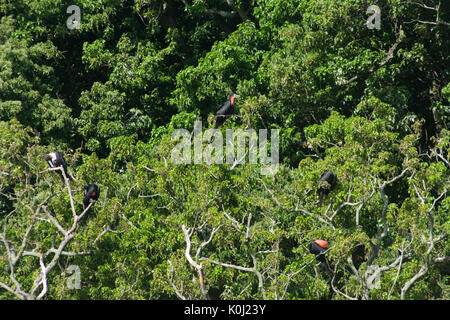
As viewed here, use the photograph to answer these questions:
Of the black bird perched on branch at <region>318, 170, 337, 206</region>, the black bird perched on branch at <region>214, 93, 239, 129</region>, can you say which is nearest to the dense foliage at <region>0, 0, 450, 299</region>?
the black bird perched on branch at <region>318, 170, 337, 206</region>

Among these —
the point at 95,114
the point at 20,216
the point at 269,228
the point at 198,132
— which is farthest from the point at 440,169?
the point at 95,114

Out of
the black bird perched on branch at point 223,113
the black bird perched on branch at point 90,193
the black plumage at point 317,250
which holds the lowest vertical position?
the black plumage at point 317,250

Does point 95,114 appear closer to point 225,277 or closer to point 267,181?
point 267,181

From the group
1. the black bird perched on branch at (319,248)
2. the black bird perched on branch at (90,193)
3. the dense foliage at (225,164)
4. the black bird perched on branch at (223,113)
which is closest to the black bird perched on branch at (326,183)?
the dense foliage at (225,164)

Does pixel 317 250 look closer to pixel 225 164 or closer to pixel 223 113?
pixel 225 164

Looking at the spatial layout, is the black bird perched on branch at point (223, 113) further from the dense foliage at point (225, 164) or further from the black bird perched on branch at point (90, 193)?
the black bird perched on branch at point (90, 193)
